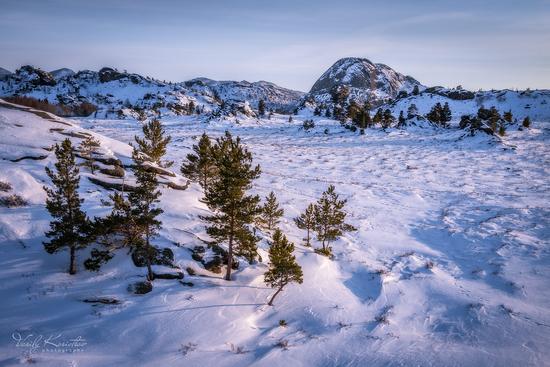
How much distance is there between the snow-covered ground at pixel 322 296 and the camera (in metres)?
12.8

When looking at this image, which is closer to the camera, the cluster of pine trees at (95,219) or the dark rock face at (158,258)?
the cluster of pine trees at (95,219)

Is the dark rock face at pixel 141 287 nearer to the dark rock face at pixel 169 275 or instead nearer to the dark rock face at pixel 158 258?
the dark rock face at pixel 169 275

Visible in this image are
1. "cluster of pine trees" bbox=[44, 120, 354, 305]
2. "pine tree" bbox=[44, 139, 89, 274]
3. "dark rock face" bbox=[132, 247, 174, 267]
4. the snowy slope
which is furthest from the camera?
the snowy slope

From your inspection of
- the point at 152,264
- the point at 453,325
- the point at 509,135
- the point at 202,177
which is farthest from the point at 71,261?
the point at 509,135

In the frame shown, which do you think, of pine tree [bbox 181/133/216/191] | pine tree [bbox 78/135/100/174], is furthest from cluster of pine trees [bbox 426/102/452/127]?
pine tree [bbox 78/135/100/174]

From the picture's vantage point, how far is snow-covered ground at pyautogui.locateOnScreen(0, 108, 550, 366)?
12797mm

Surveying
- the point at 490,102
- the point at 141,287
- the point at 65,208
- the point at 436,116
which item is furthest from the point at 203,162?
the point at 490,102

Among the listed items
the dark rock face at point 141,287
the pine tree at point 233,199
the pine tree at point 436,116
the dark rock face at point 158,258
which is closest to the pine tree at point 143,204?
the dark rock face at point 141,287

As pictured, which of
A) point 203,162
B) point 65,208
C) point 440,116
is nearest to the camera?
point 65,208

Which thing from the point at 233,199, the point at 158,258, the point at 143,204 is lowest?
the point at 158,258

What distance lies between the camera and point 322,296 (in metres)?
17.5

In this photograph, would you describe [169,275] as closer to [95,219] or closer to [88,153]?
[95,219]

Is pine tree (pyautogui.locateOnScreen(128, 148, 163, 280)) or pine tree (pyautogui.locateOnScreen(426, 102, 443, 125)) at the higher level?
pine tree (pyautogui.locateOnScreen(426, 102, 443, 125))
